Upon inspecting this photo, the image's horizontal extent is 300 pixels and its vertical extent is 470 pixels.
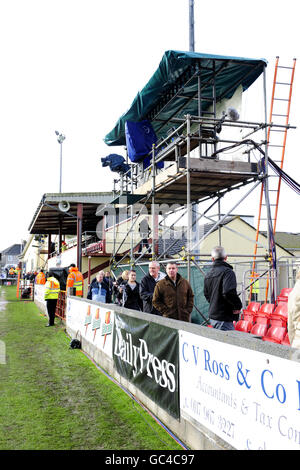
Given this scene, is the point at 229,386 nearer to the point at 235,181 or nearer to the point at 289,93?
the point at 235,181

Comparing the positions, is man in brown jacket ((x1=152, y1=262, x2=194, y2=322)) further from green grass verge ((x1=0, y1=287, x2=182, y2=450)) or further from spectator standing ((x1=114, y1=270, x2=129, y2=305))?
spectator standing ((x1=114, y1=270, x2=129, y2=305))

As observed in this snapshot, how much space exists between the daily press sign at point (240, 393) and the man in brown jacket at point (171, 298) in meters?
2.21

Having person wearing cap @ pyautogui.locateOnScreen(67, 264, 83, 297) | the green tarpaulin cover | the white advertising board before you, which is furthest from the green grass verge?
the green tarpaulin cover

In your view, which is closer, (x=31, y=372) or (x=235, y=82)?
(x=31, y=372)

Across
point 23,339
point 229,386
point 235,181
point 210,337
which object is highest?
point 235,181

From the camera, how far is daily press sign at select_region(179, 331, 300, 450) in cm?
280

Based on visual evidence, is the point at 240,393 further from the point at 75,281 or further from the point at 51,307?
the point at 51,307

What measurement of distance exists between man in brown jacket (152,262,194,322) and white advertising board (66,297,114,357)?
1.08m

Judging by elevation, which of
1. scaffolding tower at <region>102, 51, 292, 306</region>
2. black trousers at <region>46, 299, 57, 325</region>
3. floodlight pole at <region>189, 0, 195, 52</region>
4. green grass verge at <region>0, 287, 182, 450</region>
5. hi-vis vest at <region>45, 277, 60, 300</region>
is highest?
floodlight pole at <region>189, 0, 195, 52</region>

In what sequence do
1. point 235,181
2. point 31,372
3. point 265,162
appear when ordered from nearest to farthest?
1. point 31,372
2. point 265,162
3. point 235,181

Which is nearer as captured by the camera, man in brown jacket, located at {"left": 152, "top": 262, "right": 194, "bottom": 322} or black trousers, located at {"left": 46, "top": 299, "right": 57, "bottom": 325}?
man in brown jacket, located at {"left": 152, "top": 262, "right": 194, "bottom": 322}
